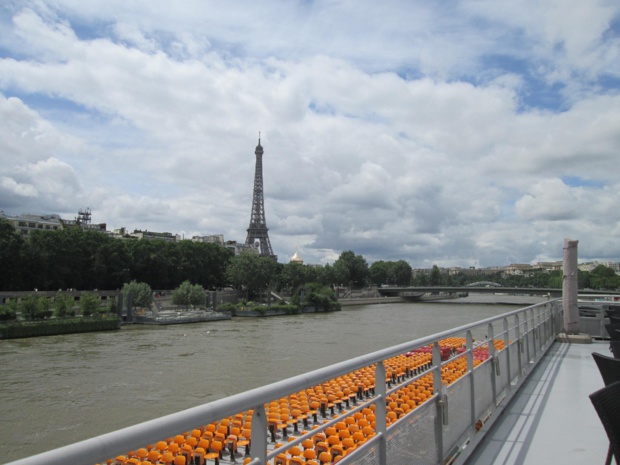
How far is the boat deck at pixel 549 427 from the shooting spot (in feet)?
13.7

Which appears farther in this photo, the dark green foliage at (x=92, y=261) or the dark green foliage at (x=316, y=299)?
the dark green foliage at (x=316, y=299)

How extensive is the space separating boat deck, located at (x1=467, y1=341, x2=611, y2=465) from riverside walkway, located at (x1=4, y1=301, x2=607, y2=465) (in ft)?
0.03

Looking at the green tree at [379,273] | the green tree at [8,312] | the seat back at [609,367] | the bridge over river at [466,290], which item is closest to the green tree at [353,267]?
the bridge over river at [466,290]

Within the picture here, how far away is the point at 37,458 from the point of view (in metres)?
1.16

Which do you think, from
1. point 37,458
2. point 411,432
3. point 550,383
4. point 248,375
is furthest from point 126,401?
point 37,458

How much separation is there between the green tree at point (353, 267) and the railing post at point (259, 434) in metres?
115

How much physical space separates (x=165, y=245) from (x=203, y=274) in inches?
344

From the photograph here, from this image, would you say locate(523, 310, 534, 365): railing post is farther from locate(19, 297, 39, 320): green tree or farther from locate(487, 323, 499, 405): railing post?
locate(19, 297, 39, 320): green tree

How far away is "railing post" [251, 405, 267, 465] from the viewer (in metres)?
1.85

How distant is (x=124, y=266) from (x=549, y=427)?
7112 centimetres

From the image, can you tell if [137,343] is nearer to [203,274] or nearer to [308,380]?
[308,380]

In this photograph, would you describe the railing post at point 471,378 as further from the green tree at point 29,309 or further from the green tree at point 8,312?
the green tree at point 29,309

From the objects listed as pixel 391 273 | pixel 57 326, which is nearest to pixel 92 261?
pixel 57 326

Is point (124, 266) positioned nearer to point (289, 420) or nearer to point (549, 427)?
point (289, 420)
